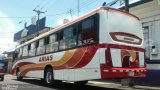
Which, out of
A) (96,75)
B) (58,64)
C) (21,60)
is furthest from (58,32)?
(21,60)

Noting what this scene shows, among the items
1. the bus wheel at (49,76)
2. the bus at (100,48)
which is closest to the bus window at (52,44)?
the bus at (100,48)

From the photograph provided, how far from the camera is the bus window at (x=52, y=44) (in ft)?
56.2

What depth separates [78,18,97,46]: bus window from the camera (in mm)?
13227

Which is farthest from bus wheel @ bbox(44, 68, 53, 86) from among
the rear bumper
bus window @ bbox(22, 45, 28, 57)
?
bus window @ bbox(22, 45, 28, 57)

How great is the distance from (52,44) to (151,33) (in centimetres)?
693

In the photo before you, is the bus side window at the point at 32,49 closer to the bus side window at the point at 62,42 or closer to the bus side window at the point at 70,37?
the bus side window at the point at 62,42

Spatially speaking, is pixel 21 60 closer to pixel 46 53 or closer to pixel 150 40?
pixel 46 53

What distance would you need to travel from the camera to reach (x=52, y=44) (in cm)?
1762

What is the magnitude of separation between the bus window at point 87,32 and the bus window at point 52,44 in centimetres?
309

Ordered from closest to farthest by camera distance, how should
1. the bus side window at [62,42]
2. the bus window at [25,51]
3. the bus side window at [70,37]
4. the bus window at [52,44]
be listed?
1. the bus side window at [70,37]
2. the bus side window at [62,42]
3. the bus window at [52,44]
4. the bus window at [25,51]

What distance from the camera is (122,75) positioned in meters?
13.1

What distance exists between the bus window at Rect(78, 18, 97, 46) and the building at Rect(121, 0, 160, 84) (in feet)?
21.7

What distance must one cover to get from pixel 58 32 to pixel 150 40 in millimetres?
6825

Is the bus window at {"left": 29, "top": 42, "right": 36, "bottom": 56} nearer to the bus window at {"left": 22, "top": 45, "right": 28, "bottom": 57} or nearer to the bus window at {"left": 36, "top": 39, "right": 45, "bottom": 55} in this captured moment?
the bus window at {"left": 36, "top": 39, "right": 45, "bottom": 55}
